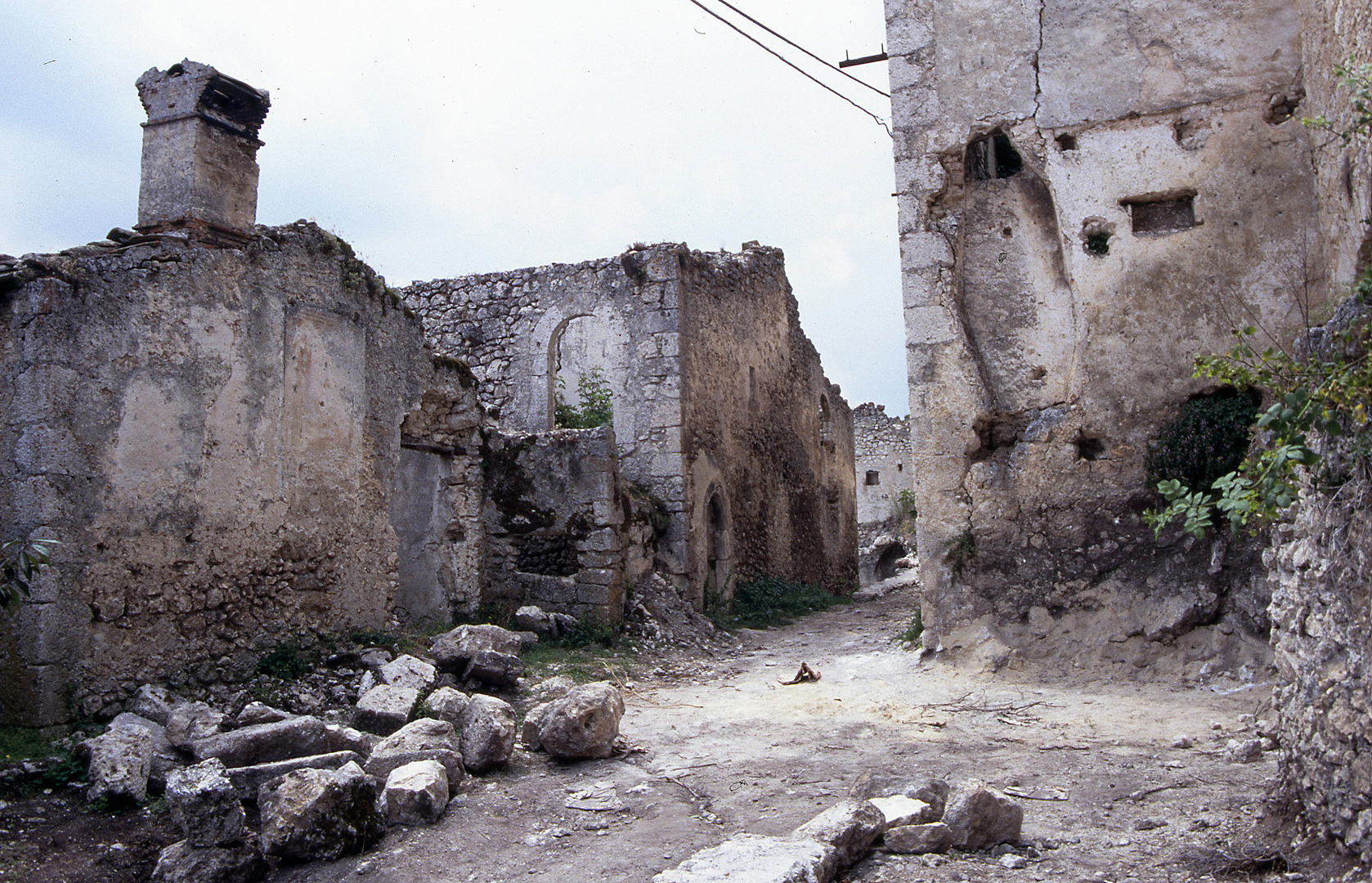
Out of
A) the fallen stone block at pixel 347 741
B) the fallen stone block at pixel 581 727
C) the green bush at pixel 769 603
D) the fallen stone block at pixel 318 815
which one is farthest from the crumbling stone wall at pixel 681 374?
the fallen stone block at pixel 318 815

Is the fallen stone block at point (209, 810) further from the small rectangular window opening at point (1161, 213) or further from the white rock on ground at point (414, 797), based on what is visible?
the small rectangular window opening at point (1161, 213)

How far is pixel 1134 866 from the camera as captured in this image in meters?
3.48

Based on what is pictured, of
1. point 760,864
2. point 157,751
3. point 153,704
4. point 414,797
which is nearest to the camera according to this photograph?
point 760,864

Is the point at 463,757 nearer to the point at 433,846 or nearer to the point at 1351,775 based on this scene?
the point at 433,846

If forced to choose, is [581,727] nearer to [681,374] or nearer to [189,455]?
[189,455]

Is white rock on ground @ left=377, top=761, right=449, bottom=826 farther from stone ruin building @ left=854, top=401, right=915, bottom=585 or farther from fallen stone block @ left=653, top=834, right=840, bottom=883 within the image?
stone ruin building @ left=854, top=401, right=915, bottom=585

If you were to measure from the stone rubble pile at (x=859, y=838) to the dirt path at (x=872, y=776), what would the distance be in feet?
0.25

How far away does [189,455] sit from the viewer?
6367 mm

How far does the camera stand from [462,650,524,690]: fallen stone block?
22.4 feet

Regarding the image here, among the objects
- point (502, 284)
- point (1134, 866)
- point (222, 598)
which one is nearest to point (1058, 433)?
point (1134, 866)

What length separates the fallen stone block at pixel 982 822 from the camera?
3.75 metres

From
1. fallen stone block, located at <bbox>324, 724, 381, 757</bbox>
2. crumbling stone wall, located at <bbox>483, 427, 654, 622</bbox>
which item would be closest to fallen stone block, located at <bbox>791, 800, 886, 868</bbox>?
fallen stone block, located at <bbox>324, 724, 381, 757</bbox>

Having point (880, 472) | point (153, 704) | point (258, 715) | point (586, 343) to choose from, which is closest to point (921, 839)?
point (258, 715)

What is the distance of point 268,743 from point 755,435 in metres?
10.0
